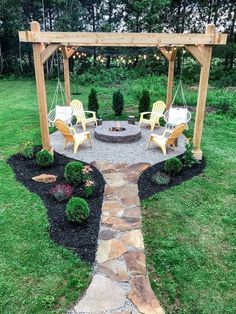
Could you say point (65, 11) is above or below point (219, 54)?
above

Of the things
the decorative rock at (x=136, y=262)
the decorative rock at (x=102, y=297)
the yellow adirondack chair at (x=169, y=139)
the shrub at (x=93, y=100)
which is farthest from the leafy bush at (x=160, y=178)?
the shrub at (x=93, y=100)

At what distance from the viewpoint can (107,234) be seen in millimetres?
4148

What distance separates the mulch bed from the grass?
79 cm

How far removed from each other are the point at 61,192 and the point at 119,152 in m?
2.43

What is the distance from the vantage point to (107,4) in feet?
71.2

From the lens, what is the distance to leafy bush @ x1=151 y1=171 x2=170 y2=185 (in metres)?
5.61

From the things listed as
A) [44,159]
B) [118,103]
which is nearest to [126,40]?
[44,159]

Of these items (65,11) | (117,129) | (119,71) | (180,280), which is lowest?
(180,280)

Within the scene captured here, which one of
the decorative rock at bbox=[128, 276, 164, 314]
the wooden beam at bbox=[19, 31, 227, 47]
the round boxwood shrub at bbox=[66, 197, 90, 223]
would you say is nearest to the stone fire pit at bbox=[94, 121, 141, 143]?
the wooden beam at bbox=[19, 31, 227, 47]

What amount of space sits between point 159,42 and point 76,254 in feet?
14.1

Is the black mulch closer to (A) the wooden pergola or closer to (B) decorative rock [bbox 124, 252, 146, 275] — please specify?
(B) decorative rock [bbox 124, 252, 146, 275]

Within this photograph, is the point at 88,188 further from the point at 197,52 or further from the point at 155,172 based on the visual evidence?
the point at 197,52

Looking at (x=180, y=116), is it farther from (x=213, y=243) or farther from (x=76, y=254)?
(x=76, y=254)

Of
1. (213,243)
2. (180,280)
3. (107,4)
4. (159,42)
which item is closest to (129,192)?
(213,243)
